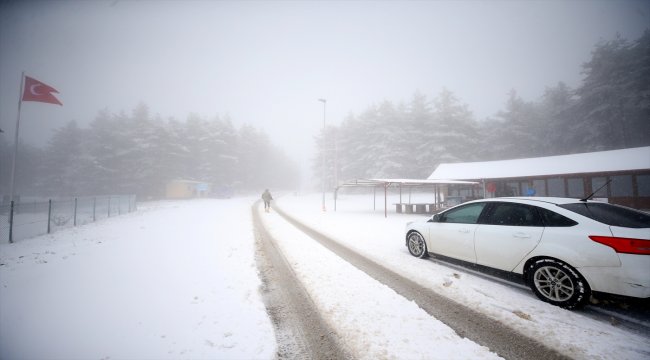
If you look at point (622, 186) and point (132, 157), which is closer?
point (622, 186)

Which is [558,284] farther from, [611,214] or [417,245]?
[417,245]

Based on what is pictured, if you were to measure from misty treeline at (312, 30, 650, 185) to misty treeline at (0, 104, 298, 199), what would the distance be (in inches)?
960

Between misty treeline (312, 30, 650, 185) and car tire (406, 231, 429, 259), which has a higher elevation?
misty treeline (312, 30, 650, 185)

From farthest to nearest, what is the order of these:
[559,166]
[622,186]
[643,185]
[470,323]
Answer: [559,166], [622,186], [643,185], [470,323]

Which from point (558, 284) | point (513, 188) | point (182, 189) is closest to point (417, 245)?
point (558, 284)

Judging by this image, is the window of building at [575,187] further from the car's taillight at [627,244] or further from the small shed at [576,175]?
the car's taillight at [627,244]

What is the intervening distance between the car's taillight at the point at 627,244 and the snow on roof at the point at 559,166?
75.2 feet

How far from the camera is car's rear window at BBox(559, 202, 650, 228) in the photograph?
3873 mm

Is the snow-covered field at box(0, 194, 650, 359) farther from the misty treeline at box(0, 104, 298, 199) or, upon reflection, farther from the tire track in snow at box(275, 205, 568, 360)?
the misty treeline at box(0, 104, 298, 199)

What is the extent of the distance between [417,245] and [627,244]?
4.09 meters

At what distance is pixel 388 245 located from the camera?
29.0ft

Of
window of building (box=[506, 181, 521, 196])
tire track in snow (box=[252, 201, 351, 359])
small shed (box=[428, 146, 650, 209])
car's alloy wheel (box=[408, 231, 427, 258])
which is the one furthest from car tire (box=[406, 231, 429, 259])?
window of building (box=[506, 181, 521, 196])

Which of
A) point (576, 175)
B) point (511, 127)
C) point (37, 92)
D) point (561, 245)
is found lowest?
point (561, 245)

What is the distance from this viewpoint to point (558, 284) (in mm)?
4230
